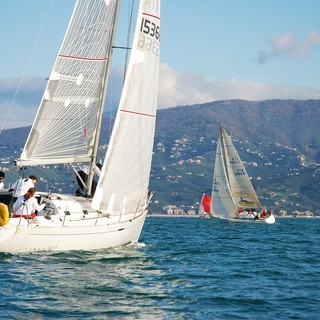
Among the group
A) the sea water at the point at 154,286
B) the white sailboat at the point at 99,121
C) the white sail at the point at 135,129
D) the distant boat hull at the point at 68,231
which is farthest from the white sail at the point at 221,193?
the sea water at the point at 154,286

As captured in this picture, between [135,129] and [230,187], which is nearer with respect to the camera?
[135,129]

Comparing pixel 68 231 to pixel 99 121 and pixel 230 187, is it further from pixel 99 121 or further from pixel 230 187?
pixel 230 187

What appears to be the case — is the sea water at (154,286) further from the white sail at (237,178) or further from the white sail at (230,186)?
the white sail at (230,186)

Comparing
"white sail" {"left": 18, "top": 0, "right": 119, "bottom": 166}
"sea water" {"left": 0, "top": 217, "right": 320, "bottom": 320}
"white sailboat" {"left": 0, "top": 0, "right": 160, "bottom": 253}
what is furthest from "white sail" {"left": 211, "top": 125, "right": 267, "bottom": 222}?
"sea water" {"left": 0, "top": 217, "right": 320, "bottom": 320}

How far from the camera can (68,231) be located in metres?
19.4

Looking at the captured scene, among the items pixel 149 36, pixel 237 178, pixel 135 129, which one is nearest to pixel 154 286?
pixel 135 129

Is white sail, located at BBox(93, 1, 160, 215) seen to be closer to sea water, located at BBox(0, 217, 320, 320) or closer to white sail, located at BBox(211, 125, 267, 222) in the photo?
sea water, located at BBox(0, 217, 320, 320)

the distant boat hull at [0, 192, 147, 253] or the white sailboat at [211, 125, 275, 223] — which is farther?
the white sailboat at [211, 125, 275, 223]

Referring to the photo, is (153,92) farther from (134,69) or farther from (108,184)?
(108,184)

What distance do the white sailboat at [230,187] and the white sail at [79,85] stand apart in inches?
1610

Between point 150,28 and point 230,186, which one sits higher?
point 150,28

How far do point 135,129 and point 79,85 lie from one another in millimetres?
2318

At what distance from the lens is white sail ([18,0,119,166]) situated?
2164cm

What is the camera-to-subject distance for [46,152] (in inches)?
840
